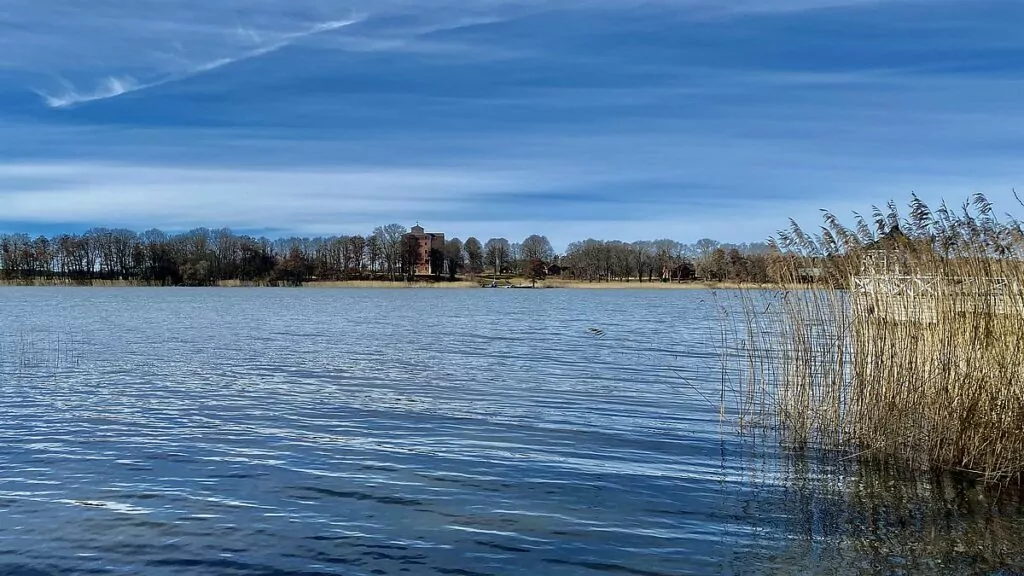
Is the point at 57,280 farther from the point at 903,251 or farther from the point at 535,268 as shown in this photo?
the point at 903,251

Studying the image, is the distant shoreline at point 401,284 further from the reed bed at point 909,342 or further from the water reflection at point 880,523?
the water reflection at point 880,523

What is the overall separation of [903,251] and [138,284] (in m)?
156

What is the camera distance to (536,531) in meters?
9.05

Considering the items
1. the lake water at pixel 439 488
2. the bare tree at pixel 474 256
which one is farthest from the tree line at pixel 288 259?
the lake water at pixel 439 488

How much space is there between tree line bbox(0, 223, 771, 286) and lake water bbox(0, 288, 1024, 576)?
371 ft

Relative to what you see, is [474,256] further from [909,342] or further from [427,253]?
[909,342]

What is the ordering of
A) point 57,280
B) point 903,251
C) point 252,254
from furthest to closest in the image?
point 252,254, point 57,280, point 903,251

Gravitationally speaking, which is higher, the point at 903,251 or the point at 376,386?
the point at 903,251

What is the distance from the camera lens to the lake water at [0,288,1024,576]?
8.22m

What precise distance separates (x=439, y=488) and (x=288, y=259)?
510 ft

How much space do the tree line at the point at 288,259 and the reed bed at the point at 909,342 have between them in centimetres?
11650

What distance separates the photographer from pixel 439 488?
421 inches

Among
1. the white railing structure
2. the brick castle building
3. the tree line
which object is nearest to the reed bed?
the white railing structure

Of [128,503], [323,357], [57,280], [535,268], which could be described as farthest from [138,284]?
[128,503]
